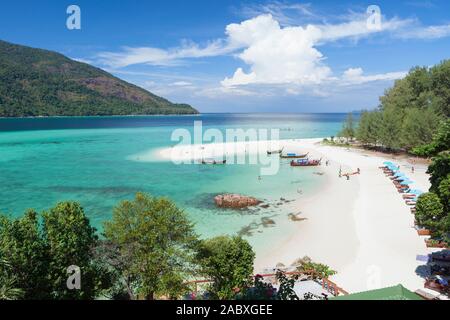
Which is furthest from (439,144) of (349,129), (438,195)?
(349,129)

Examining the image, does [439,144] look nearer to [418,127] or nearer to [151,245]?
[151,245]

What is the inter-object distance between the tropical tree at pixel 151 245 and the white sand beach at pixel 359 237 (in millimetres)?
8698

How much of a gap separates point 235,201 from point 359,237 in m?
15.6

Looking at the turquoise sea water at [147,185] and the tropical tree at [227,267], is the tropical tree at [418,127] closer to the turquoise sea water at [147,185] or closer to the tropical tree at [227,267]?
the turquoise sea water at [147,185]

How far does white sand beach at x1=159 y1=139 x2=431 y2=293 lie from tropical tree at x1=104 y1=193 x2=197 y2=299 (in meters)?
8.70

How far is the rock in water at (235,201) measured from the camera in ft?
130

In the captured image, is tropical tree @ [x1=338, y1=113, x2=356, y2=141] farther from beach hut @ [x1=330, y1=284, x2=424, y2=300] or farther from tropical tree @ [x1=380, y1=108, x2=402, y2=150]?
beach hut @ [x1=330, y1=284, x2=424, y2=300]

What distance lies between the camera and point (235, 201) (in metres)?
40.1

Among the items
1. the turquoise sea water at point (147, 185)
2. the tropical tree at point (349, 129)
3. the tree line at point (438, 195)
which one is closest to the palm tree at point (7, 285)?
the turquoise sea water at point (147, 185)

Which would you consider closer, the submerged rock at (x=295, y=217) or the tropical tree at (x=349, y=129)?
the submerged rock at (x=295, y=217)

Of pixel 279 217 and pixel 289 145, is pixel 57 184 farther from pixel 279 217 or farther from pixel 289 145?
pixel 289 145

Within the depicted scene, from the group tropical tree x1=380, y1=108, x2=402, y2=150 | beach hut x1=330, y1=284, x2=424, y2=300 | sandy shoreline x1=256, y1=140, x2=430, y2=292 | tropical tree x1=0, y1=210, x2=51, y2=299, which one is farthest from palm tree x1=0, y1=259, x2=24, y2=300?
tropical tree x1=380, y1=108, x2=402, y2=150

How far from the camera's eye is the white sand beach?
827 inches

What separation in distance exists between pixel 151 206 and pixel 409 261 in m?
17.0
